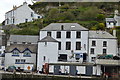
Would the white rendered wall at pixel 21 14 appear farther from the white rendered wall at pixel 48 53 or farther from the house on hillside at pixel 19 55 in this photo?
the white rendered wall at pixel 48 53

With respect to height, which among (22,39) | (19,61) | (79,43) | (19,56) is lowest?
(19,61)

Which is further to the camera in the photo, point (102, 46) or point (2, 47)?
point (2, 47)

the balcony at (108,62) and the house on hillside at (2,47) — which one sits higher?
the house on hillside at (2,47)

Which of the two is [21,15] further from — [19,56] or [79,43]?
[79,43]

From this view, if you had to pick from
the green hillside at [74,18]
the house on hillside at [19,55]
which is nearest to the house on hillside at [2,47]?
the house on hillside at [19,55]

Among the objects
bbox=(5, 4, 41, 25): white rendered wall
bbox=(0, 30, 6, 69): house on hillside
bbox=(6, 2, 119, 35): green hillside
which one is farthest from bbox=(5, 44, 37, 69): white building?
bbox=(5, 4, 41, 25): white rendered wall

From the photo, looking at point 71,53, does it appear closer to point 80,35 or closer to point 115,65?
point 80,35

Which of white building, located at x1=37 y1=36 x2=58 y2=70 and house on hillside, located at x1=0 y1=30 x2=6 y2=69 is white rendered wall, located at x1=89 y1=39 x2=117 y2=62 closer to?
white building, located at x1=37 y1=36 x2=58 y2=70

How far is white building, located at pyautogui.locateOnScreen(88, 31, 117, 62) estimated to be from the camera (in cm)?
1912

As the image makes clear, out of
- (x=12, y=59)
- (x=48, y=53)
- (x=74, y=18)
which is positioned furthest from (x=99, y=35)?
(x=74, y=18)

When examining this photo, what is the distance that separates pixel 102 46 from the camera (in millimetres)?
19188

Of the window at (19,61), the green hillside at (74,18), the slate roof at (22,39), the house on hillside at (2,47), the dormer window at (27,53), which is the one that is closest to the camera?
the window at (19,61)

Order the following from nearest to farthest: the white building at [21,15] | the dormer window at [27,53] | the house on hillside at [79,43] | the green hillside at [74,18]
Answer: the dormer window at [27,53], the house on hillside at [79,43], the green hillside at [74,18], the white building at [21,15]

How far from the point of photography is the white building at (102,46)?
19125 mm
